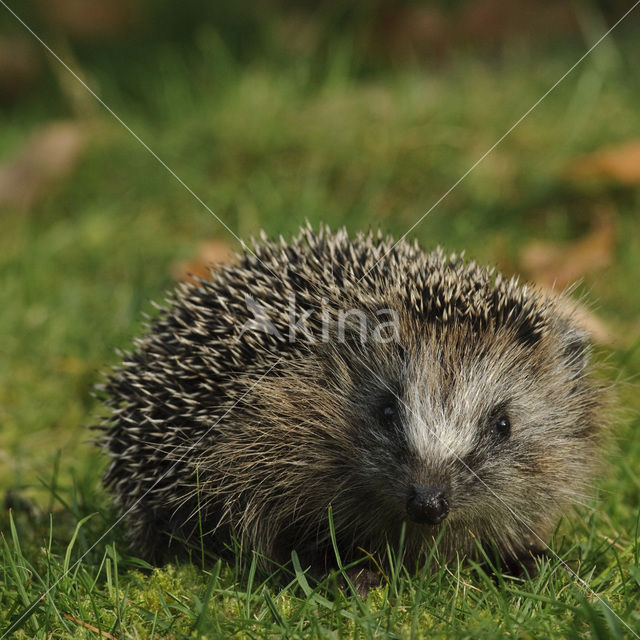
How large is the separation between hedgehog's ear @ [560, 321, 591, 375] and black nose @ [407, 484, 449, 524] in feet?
3.80

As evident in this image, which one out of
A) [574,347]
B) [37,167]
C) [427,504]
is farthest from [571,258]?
[37,167]

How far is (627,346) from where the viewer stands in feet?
20.1

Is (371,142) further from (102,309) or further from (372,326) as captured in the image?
(372,326)

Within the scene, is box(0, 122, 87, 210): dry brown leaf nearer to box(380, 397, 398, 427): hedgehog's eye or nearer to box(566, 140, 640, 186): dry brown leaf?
box(566, 140, 640, 186): dry brown leaf

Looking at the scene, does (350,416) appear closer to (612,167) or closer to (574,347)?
(574,347)

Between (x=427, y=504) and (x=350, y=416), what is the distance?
649 millimetres

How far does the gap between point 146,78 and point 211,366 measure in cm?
727

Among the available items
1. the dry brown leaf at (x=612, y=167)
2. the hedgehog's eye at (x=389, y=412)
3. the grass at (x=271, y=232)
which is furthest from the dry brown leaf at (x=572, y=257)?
the hedgehog's eye at (x=389, y=412)

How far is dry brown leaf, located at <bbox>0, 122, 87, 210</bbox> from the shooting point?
850 centimetres

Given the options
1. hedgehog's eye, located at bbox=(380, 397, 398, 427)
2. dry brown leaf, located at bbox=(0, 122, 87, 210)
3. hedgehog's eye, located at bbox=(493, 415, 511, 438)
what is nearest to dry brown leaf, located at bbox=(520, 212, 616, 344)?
hedgehog's eye, located at bbox=(493, 415, 511, 438)

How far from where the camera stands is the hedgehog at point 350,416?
3.85 m

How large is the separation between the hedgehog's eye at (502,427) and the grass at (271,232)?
0.58 metres

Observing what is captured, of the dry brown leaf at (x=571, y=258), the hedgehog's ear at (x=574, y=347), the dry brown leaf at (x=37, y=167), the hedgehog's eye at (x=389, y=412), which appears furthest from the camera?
the dry brown leaf at (x=37, y=167)
